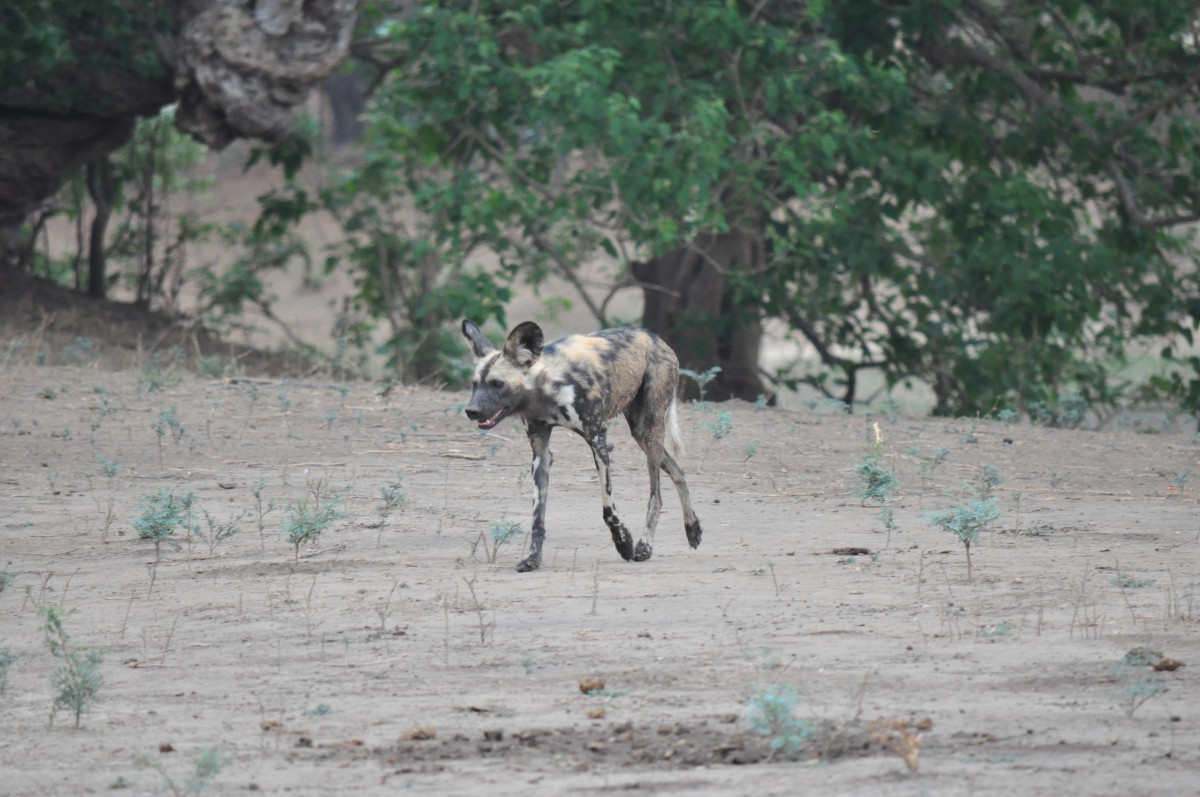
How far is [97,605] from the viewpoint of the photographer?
5820 mm

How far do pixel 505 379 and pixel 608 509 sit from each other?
656mm

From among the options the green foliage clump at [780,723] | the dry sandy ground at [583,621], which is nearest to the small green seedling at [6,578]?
the dry sandy ground at [583,621]

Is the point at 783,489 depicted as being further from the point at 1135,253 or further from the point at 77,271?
the point at 77,271

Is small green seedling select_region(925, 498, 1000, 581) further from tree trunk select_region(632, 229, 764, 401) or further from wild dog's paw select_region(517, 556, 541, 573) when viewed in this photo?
tree trunk select_region(632, 229, 764, 401)

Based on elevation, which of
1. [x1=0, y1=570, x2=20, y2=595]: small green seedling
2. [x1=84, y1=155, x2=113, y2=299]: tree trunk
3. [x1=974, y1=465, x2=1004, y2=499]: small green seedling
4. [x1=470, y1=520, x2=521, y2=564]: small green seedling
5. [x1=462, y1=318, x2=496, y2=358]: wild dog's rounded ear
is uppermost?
[x1=84, y1=155, x2=113, y2=299]: tree trunk

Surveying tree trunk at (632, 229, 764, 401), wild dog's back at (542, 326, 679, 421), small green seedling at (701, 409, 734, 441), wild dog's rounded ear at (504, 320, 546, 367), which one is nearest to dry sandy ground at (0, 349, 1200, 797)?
small green seedling at (701, 409, 734, 441)

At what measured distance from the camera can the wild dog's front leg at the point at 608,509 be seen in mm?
6430

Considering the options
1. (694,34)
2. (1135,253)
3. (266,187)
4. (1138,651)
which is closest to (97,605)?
(1138,651)

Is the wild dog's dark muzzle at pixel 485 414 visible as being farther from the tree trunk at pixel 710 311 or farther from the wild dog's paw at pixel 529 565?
the tree trunk at pixel 710 311

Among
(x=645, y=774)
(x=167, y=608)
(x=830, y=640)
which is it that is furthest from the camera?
(x=167, y=608)

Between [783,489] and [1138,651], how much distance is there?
12.0ft

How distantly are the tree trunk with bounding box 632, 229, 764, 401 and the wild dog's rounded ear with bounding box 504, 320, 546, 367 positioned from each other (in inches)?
255

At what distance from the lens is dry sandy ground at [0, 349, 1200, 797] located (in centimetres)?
403

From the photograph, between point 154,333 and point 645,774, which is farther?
point 154,333
